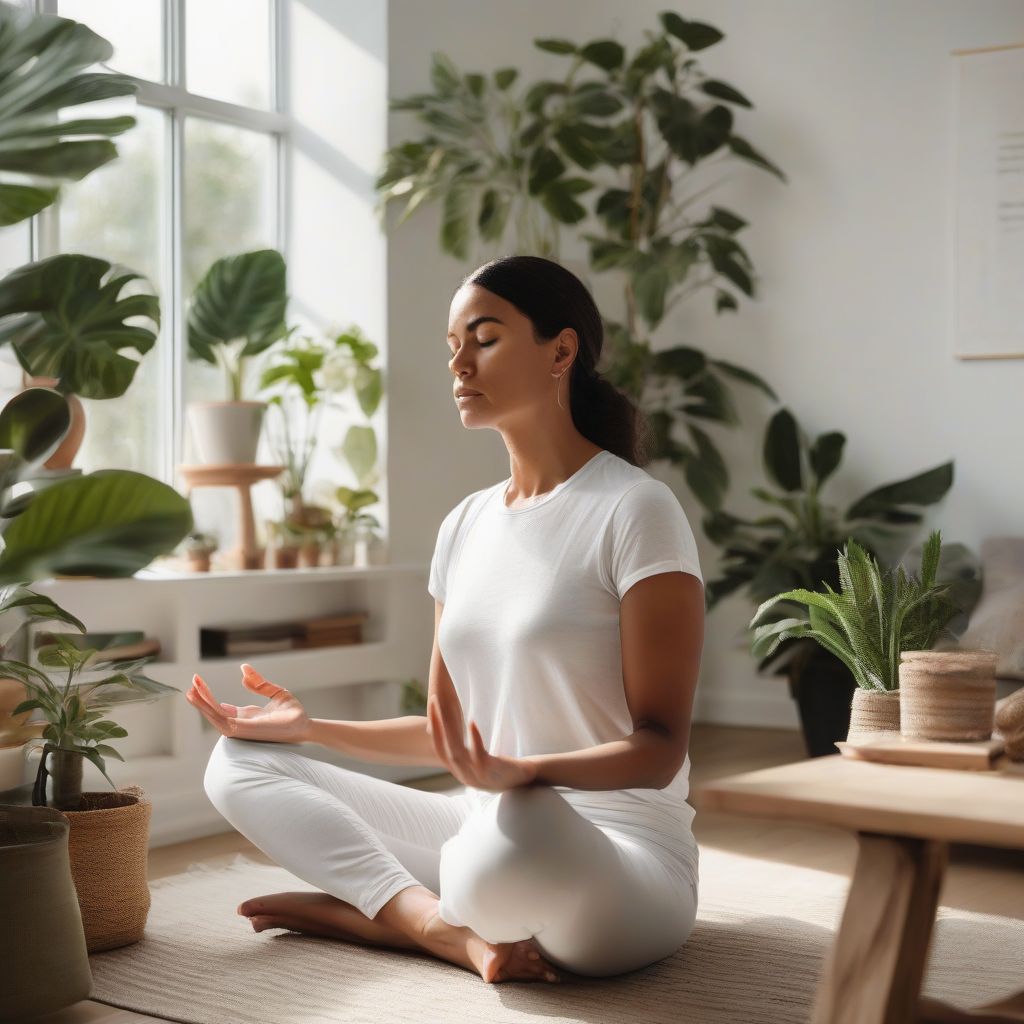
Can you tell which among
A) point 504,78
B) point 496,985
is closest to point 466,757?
point 496,985

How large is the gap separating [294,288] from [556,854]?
2929 mm

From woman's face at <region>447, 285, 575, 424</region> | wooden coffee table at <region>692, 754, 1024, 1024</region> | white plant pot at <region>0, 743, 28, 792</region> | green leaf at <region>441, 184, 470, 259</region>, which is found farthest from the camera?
green leaf at <region>441, 184, 470, 259</region>

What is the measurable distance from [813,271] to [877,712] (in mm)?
3321

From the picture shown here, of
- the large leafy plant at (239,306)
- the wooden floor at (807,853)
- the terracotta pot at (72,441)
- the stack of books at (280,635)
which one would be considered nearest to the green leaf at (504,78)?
the large leafy plant at (239,306)

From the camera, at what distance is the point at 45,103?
2.27 meters

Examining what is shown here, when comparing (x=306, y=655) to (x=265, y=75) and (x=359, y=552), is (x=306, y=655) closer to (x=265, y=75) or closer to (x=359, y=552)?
(x=359, y=552)

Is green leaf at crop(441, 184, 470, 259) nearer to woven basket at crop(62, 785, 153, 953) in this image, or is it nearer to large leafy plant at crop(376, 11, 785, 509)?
large leafy plant at crop(376, 11, 785, 509)

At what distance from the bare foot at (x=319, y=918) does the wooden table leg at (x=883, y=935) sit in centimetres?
102

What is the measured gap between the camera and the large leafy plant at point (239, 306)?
4062 millimetres

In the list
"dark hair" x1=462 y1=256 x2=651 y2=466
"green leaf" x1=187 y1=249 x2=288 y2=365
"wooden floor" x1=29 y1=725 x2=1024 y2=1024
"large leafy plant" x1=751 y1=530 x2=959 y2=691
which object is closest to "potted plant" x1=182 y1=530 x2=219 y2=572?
"green leaf" x1=187 y1=249 x2=288 y2=365

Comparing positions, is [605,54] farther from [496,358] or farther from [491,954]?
[491,954]

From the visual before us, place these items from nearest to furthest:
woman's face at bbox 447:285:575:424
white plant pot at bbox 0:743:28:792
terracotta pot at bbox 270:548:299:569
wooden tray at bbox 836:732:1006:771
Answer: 1. wooden tray at bbox 836:732:1006:771
2. woman's face at bbox 447:285:575:424
3. white plant pot at bbox 0:743:28:792
4. terracotta pot at bbox 270:548:299:569

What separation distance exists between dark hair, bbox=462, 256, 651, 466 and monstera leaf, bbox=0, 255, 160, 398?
593 mm

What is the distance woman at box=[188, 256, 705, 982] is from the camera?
1.98 meters
